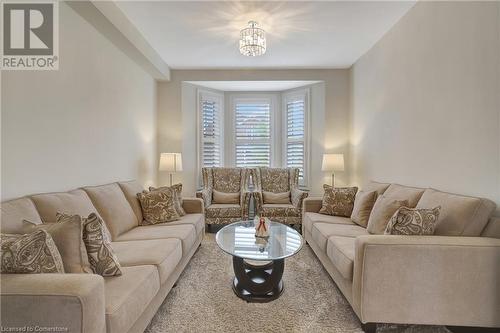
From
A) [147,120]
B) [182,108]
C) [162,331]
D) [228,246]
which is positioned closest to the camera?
[162,331]

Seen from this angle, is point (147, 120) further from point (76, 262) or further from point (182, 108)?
point (76, 262)

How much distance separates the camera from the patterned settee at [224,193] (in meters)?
4.01

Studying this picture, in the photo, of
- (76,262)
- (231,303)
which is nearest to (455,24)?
(231,303)

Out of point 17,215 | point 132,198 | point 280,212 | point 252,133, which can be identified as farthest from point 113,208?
point 252,133

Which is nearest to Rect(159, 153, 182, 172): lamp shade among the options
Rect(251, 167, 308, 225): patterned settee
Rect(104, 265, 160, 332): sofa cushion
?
Rect(251, 167, 308, 225): patterned settee

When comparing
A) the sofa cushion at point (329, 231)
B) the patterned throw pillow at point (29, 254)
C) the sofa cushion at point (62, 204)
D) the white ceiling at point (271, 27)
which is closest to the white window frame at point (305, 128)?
the white ceiling at point (271, 27)

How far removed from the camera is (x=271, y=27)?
9.93ft

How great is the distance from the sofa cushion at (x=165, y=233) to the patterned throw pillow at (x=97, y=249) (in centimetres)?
77

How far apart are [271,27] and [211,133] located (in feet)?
8.13

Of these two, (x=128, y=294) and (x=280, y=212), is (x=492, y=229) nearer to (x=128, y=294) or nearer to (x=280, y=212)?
(x=128, y=294)

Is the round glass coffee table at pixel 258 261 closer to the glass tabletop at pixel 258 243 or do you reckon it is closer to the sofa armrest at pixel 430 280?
the glass tabletop at pixel 258 243

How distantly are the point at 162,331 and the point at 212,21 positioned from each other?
297 cm

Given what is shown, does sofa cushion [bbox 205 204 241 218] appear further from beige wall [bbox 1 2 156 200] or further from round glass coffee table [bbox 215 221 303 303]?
round glass coffee table [bbox 215 221 303 303]

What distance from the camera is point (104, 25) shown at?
8.74 feet
